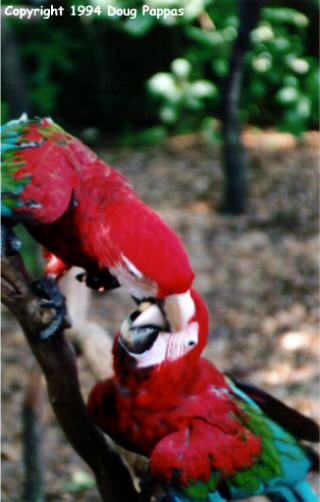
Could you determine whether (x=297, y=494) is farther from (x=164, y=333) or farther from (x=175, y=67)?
(x=175, y=67)

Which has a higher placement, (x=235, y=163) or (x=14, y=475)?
(x=235, y=163)

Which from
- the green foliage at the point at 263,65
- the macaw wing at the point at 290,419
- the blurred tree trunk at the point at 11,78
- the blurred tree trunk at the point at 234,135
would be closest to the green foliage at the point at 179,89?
the green foliage at the point at 263,65

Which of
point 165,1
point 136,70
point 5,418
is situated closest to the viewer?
point 165,1

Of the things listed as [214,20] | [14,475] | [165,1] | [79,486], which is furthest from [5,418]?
[214,20]

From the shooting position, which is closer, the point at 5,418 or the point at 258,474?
the point at 258,474

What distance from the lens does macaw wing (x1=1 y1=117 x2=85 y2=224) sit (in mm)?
737

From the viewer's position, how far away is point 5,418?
1.64m

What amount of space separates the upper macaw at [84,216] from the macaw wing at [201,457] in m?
0.19

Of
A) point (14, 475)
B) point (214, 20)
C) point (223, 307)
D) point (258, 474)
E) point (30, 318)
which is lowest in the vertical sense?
point (14, 475)

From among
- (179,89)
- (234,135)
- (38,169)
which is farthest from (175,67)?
(38,169)

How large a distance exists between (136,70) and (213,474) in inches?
83.5

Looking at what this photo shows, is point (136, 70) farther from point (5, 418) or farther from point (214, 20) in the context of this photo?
point (5, 418)

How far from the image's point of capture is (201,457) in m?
0.71

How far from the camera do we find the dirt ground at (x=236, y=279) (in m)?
1.58
